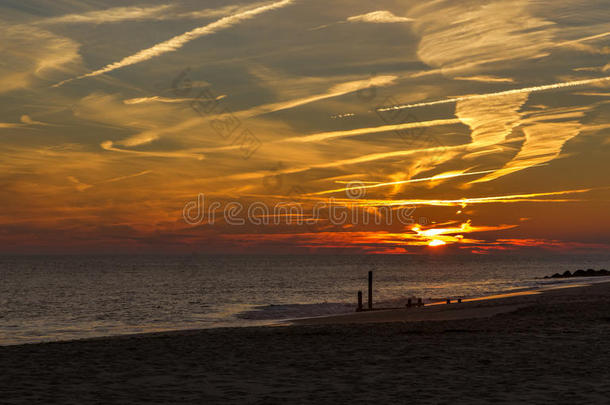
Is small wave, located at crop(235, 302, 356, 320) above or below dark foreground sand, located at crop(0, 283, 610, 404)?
below

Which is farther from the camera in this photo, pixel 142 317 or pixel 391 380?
pixel 142 317

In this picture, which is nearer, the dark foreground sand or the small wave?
the dark foreground sand

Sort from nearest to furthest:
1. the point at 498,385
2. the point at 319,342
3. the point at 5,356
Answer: the point at 498,385, the point at 5,356, the point at 319,342

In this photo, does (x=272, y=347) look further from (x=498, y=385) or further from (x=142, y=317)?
(x=142, y=317)

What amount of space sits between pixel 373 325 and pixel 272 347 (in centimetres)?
778

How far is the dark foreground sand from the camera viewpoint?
11.8m

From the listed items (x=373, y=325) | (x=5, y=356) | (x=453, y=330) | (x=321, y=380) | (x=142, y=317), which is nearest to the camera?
(x=321, y=380)

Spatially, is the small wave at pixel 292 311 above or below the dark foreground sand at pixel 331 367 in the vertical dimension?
below

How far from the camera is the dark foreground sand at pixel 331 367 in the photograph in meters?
11.8

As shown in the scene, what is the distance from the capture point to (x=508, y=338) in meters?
19.3

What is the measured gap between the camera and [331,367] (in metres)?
15.1

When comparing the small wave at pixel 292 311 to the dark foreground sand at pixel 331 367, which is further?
the small wave at pixel 292 311

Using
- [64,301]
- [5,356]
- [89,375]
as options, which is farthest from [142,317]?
[89,375]

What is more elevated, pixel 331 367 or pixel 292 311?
pixel 331 367
